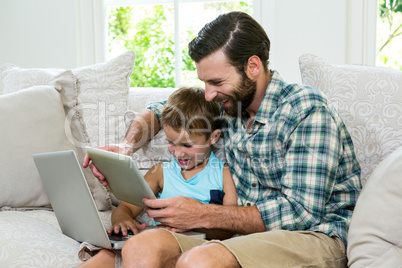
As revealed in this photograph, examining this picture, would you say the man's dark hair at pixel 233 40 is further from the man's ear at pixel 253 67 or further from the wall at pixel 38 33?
the wall at pixel 38 33

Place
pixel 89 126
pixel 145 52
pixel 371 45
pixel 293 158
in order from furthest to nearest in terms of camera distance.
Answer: pixel 145 52 → pixel 371 45 → pixel 89 126 → pixel 293 158

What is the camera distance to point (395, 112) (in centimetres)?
165

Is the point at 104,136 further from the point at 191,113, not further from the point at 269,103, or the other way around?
the point at 269,103

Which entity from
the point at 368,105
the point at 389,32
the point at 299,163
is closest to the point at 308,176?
the point at 299,163

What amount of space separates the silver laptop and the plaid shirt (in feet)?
1.52

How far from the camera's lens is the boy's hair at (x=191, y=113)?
1.70 meters

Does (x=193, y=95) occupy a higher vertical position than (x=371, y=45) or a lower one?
lower

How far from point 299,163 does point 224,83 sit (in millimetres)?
383

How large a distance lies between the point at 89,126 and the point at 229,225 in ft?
2.57

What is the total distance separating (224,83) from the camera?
1638mm

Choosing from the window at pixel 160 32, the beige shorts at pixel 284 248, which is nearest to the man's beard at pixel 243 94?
the beige shorts at pixel 284 248

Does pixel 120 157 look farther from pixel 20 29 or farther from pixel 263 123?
pixel 20 29

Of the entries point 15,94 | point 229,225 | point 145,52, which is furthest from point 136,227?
point 145,52

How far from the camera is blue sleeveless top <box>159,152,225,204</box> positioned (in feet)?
5.59
